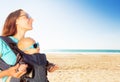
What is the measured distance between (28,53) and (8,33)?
1.10ft

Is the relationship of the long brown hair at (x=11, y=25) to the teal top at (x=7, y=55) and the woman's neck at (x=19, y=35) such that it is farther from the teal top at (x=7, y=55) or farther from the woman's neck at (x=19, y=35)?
the teal top at (x=7, y=55)

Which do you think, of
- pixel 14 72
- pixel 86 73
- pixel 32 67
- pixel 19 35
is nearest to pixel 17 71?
pixel 14 72

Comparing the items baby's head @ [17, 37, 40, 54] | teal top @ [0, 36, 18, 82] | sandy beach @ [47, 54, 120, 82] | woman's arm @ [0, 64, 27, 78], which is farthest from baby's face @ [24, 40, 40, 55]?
sandy beach @ [47, 54, 120, 82]

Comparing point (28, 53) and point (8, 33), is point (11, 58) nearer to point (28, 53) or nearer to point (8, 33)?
point (28, 53)

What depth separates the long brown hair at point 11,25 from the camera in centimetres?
270

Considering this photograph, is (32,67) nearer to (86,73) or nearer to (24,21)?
(24,21)

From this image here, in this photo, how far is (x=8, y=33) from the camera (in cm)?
269

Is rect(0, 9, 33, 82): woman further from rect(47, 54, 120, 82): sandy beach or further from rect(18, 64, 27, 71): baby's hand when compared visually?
rect(47, 54, 120, 82): sandy beach

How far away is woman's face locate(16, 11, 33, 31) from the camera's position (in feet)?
8.65

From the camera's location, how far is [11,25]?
2719 mm

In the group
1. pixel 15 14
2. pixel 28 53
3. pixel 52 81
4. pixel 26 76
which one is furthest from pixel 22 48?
pixel 52 81

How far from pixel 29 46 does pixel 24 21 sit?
0.30m

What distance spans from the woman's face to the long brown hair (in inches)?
1.3

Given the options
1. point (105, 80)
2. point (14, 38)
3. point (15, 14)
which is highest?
point (15, 14)
